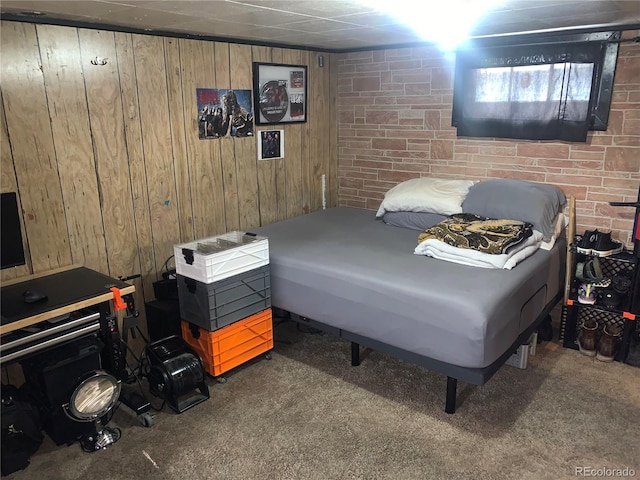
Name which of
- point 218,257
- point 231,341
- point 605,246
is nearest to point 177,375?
point 231,341

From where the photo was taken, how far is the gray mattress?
236cm

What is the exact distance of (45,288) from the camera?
249 centimetres

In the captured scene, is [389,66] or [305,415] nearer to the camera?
[305,415]

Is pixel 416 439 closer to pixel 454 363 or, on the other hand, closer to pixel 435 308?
pixel 454 363

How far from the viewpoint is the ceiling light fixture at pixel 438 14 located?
2.20m

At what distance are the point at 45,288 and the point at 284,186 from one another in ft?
6.70

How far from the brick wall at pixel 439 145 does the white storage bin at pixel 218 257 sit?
1.68 m

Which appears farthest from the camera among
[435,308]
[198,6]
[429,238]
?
[429,238]

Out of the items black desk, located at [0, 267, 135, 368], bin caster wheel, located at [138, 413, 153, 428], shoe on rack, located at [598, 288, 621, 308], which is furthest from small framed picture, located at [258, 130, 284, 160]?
shoe on rack, located at [598, 288, 621, 308]

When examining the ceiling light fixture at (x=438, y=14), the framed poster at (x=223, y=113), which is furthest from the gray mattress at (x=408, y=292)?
the ceiling light fixture at (x=438, y=14)

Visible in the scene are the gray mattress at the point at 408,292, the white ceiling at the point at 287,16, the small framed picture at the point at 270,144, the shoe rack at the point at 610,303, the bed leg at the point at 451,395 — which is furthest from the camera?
the small framed picture at the point at 270,144

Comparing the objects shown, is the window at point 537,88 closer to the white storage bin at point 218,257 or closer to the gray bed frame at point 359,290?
the gray bed frame at point 359,290

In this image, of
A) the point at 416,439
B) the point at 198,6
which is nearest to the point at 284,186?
the point at 198,6

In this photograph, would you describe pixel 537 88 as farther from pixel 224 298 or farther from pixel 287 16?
pixel 224 298
